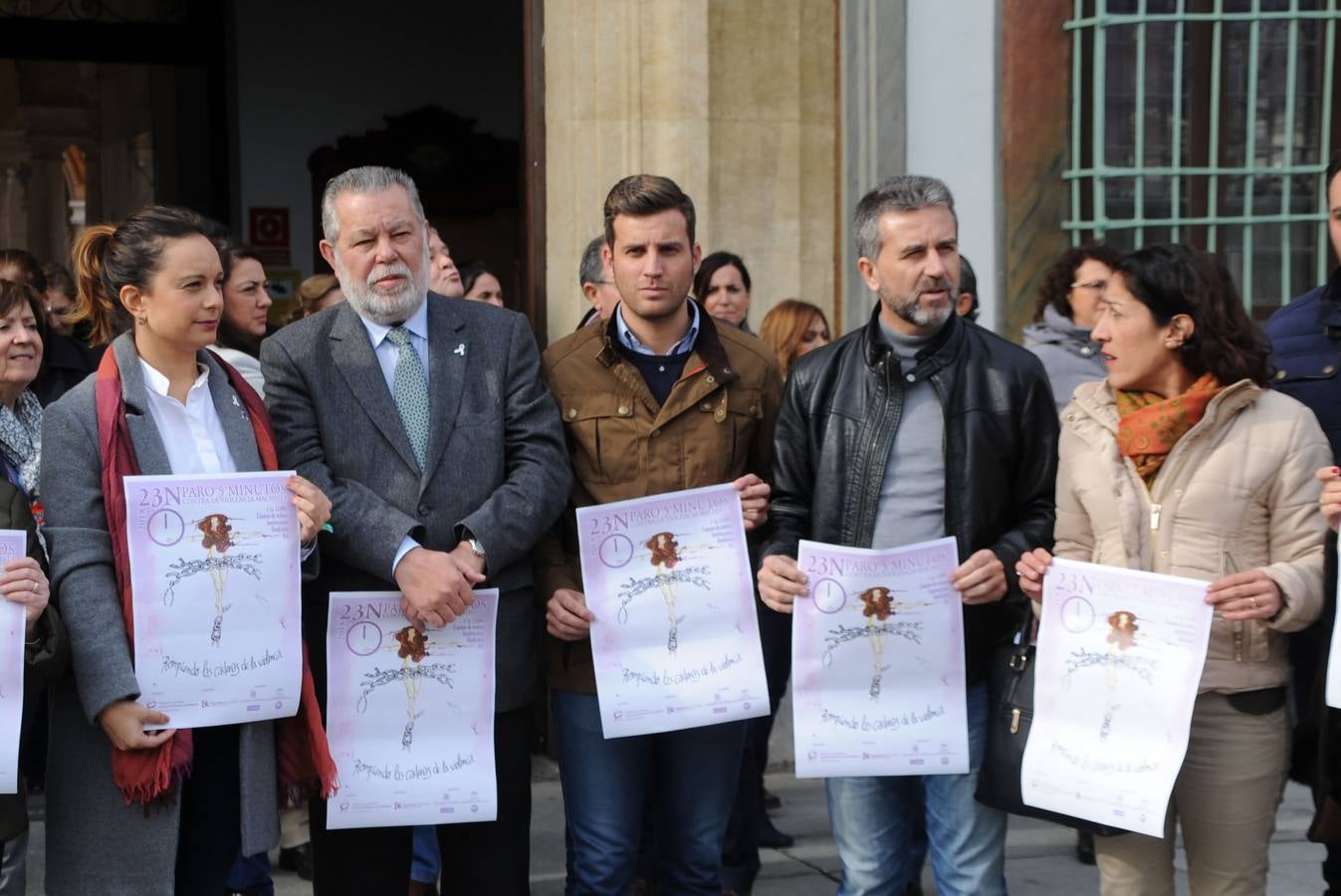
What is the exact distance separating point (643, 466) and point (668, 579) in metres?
0.28

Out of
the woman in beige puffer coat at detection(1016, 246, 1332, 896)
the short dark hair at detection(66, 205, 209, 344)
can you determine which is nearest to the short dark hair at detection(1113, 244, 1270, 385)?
the woman in beige puffer coat at detection(1016, 246, 1332, 896)

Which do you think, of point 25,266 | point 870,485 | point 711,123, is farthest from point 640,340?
point 25,266

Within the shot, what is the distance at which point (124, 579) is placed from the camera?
3551 millimetres

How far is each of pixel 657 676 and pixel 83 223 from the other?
9.11 meters

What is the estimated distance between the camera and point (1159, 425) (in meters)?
3.73

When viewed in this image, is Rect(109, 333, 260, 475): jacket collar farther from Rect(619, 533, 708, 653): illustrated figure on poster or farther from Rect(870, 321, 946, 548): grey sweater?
Rect(870, 321, 946, 548): grey sweater

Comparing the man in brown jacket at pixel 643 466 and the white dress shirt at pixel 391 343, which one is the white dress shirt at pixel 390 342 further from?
the man in brown jacket at pixel 643 466

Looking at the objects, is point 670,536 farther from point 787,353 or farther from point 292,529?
point 787,353

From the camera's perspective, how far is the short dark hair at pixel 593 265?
5750mm

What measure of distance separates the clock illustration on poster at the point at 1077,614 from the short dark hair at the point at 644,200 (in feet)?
4.06

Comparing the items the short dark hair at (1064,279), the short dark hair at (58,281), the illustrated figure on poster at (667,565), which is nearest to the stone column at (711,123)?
the short dark hair at (1064,279)

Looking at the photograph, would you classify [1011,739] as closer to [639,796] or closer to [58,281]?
[639,796]

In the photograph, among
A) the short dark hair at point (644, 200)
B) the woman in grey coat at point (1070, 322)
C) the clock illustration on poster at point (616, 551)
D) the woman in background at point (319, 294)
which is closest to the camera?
the clock illustration on poster at point (616, 551)

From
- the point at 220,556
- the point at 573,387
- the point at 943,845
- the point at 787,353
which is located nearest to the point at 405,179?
the point at 573,387
